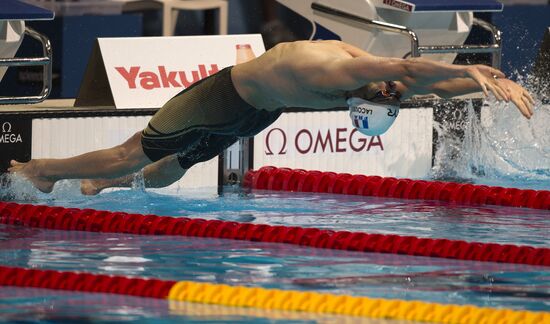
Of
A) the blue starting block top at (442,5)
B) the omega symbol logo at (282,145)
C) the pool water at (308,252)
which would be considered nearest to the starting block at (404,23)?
the blue starting block top at (442,5)

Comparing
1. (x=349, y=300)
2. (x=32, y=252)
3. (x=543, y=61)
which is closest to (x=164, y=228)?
(x=32, y=252)

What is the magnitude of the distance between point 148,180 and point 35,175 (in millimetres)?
619

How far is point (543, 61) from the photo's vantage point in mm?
10000

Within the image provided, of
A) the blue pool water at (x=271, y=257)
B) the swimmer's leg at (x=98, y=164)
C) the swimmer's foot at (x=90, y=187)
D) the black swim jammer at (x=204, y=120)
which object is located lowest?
the blue pool water at (x=271, y=257)

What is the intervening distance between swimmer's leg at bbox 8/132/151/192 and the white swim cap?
1.39 metres

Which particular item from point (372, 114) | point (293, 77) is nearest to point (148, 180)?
point (293, 77)

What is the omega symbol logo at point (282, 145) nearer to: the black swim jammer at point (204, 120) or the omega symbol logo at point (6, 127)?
the black swim jammer at point (204, 120)

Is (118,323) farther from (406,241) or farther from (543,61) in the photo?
(543,61)

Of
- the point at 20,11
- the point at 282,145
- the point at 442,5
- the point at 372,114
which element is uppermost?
the point at 442,5

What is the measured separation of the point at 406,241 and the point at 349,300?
4.28 feet

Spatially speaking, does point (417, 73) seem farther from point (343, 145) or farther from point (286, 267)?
point (343, 145)

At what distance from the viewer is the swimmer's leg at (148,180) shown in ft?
24.2

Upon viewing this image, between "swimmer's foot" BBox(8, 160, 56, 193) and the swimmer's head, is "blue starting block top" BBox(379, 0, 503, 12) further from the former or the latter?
the swimmer's head

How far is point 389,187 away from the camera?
26.8ft
